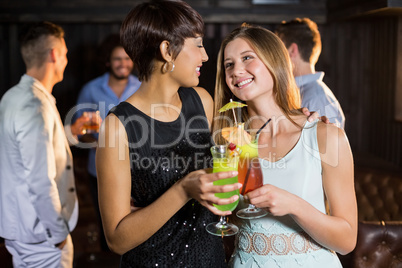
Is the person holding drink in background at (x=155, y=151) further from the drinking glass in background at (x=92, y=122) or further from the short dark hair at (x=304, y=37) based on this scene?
the short dark hair at (x=304, y=37)

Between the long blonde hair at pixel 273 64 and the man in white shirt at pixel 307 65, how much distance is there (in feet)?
3.84

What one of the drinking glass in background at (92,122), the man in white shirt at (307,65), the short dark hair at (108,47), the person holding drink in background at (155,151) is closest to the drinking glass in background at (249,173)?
the person holding drink in background at (155,151)

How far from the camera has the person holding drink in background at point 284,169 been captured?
65.6 inches

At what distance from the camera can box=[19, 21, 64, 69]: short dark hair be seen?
3.02 metres

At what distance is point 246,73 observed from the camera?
1.95 m

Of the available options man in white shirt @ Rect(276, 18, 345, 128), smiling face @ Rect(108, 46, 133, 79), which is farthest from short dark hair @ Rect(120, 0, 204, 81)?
smiling face @ Rect(108, 46, 133, 79)

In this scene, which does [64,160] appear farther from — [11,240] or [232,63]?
[232,63]

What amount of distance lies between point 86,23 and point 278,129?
13.7 feet

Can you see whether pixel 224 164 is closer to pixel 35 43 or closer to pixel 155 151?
pixel 155 151

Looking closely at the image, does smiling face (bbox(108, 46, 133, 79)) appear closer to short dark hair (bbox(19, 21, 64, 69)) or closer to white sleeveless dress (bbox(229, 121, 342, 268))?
short dark hair (bbox(19, 21, 64, 69))

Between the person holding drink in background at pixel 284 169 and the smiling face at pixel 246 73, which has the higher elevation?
the smiling face at pixel 246 73

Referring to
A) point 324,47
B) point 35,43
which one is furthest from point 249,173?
point 324,47

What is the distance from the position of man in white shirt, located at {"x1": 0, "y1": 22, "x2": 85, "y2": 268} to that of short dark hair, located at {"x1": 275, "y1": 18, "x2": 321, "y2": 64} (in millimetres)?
1908

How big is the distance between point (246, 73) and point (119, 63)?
106 inches
